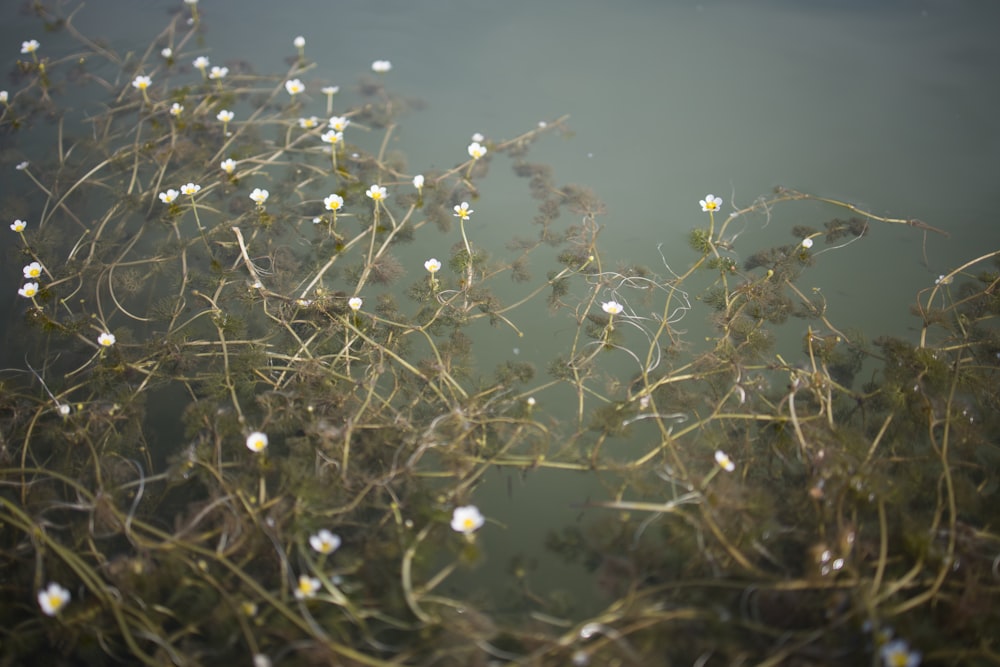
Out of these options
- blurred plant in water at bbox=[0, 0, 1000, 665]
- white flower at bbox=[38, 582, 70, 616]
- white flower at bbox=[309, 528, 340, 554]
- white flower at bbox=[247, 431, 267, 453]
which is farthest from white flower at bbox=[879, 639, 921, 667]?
white flower at bbox=[38, 582, 70, 616]

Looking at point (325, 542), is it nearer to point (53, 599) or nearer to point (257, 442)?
point (257, 442)

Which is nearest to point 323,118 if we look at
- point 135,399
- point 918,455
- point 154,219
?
point 154,219

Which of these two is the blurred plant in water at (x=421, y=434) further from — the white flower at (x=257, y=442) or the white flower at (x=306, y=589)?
the white flower at (x=257, y=442)

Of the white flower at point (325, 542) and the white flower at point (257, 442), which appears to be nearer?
the white flower at point (325, 542)

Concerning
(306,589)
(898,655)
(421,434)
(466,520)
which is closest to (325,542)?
(306,589)

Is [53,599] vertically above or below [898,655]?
below

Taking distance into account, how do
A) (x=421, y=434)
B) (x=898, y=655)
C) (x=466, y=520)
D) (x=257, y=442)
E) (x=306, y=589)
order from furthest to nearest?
(x=421, y=434) < (x=257, y=442) < (x=466, y=520) < (x=306, y=589) < (x=898, y=655)

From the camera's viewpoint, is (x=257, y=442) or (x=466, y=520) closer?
(x=466, y=520)

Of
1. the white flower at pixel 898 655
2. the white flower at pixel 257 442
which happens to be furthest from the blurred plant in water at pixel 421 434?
the white flower at pixel 257 442

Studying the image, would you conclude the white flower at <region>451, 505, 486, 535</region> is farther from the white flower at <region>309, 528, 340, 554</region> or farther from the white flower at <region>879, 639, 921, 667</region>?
the white flower at <region>879, 639, 921, 667</region>
